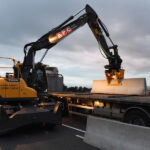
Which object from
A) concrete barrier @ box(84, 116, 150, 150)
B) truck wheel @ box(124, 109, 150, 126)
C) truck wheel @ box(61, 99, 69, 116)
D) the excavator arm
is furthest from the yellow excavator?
truck wheel @ box(124, 109, 150, 126)

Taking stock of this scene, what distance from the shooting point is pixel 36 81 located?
899 centimetres

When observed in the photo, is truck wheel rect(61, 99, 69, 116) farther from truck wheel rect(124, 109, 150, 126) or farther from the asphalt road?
truck wheel rect(124, 109, 150, 126)

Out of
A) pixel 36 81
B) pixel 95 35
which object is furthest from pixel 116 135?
pixel 95 35

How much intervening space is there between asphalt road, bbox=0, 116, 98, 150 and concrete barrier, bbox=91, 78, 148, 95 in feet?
9.10

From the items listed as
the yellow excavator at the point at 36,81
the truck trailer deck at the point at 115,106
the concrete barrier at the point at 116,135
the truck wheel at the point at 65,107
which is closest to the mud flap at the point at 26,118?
the yellow excavator at the point at 36,81

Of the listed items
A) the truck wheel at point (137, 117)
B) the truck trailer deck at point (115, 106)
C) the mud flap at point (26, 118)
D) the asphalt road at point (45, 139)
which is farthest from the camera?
the mud flap at point (26, 118)

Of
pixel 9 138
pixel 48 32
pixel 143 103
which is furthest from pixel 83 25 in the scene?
pixel 9 138

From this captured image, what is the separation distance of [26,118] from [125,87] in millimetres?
4837

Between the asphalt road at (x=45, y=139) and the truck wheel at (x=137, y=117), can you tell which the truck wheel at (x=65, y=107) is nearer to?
the asphalt road at (x=45, y=139)

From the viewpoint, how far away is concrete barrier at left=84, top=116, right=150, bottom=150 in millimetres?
3951

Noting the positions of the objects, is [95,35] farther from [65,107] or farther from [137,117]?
[137,117]

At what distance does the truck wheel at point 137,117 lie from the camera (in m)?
5.40

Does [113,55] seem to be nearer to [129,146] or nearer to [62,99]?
[62,99]

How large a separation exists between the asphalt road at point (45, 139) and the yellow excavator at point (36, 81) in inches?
18.4
